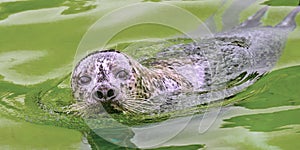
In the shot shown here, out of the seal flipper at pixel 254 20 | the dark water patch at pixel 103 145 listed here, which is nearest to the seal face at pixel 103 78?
the dark water patch at pixel 103 145

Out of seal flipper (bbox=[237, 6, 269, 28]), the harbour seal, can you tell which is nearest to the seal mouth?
the harbour seal

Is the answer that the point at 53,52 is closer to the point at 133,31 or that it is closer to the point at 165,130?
the point at 133,31

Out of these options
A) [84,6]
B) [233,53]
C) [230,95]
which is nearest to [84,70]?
[230,95]

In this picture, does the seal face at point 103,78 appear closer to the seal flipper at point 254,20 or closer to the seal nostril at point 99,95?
the seal nostril at point 99,95

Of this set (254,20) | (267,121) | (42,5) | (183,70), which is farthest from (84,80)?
(42,5)

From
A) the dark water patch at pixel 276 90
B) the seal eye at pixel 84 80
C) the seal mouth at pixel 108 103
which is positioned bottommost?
the dark water patch at pixel 276 90

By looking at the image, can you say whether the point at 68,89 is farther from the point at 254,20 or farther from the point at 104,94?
the point at 254,20
